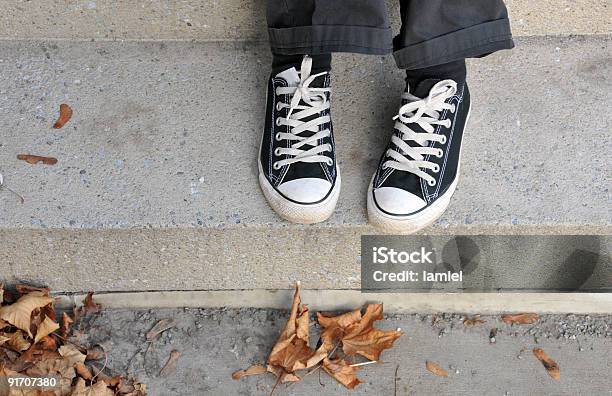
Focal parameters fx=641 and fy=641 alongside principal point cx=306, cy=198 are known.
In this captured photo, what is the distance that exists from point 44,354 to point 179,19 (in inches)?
41.7

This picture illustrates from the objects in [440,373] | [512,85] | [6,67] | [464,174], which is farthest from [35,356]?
[512,85]

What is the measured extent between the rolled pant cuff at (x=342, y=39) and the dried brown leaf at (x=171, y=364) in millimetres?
963

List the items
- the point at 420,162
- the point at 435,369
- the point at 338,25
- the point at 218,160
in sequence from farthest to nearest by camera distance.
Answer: the point at 435,369, the point at 218,160, the point at 420,162, the point at 338,25

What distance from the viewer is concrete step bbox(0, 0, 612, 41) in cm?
191

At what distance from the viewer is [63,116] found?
1.84 metres

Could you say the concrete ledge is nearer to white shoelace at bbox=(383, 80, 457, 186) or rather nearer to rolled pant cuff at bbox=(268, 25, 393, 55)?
white shoelace at bbox=(383, 80, 457, 186)

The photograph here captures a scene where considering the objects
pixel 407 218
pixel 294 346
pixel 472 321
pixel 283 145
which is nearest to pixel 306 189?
pixel 283 145

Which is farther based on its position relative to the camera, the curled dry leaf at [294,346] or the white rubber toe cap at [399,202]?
the curled dry leaf at [294,346]

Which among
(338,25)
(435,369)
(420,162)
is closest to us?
(338,25)

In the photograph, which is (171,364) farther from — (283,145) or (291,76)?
(291,76)

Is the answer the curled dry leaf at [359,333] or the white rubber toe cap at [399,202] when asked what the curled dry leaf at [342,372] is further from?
the white rubber toe cap at [399,202]

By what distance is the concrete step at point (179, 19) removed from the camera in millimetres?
1907

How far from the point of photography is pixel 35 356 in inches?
71.7

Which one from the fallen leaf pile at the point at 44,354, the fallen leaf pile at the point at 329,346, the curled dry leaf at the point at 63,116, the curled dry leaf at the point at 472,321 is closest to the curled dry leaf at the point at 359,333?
the fallen leaf pile at the point at 329,346
